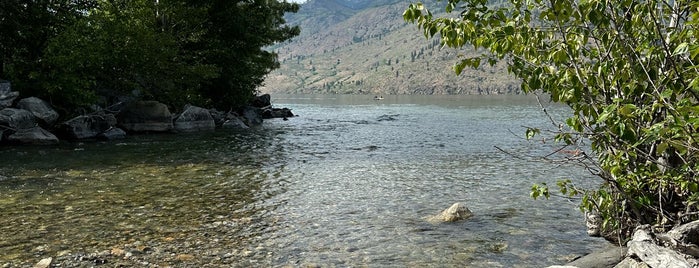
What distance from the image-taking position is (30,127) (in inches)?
1129

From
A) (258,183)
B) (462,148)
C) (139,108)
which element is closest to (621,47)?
(258,183)

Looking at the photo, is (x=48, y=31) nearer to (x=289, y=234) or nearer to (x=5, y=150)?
(x=5, y=150)

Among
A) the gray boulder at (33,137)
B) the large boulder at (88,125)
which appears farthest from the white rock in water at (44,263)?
the large boulder at (88,125)

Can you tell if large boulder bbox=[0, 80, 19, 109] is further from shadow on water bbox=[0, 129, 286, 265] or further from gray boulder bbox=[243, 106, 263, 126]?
gray boulder bbox=[243, 106, 263, 126]

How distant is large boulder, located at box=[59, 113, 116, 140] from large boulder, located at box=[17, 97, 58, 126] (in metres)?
1.06

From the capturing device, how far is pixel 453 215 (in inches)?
472

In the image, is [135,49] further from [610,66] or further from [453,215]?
[610,66]

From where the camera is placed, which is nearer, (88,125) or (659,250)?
(659,250)

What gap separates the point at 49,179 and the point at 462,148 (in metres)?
20.7

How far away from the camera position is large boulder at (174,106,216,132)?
3906cm

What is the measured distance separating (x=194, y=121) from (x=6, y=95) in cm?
1424

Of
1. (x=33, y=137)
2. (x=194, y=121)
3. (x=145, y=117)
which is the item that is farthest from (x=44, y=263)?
(x=194, y=121)

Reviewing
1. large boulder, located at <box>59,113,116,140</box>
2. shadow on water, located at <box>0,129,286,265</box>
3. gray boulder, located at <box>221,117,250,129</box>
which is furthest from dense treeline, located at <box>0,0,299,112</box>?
shadow on water, located at <box>0,129,286,265</box>

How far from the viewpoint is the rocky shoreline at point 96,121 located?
27.9 m
